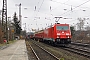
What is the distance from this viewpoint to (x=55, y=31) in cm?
3122

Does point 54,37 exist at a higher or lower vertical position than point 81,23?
lower

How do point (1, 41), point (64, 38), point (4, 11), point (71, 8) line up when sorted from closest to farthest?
point (64, 38) → point (71, 8) → point (1, 41) → point (4, 11)

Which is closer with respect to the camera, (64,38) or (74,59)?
(74,59)

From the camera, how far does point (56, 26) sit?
31.6 meters

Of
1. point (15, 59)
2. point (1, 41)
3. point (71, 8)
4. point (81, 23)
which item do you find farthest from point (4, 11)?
point (81, 23)

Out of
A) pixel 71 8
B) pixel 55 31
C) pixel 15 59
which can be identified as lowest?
pixel 15 59

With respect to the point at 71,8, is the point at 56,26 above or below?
below

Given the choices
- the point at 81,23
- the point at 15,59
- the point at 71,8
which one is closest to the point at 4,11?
the point at 71,8

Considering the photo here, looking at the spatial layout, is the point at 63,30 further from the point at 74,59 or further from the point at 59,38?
the point at 74,59

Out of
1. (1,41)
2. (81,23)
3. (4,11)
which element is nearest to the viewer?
(1,41)

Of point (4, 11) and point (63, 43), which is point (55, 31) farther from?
point (4, 11)

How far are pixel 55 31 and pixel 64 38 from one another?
1.69m

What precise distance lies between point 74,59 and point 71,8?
59.8 feet

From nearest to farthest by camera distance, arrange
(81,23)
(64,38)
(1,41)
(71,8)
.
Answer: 1. (64,38)
2. (71,8)
3. (1,41)
4. (81,23)
